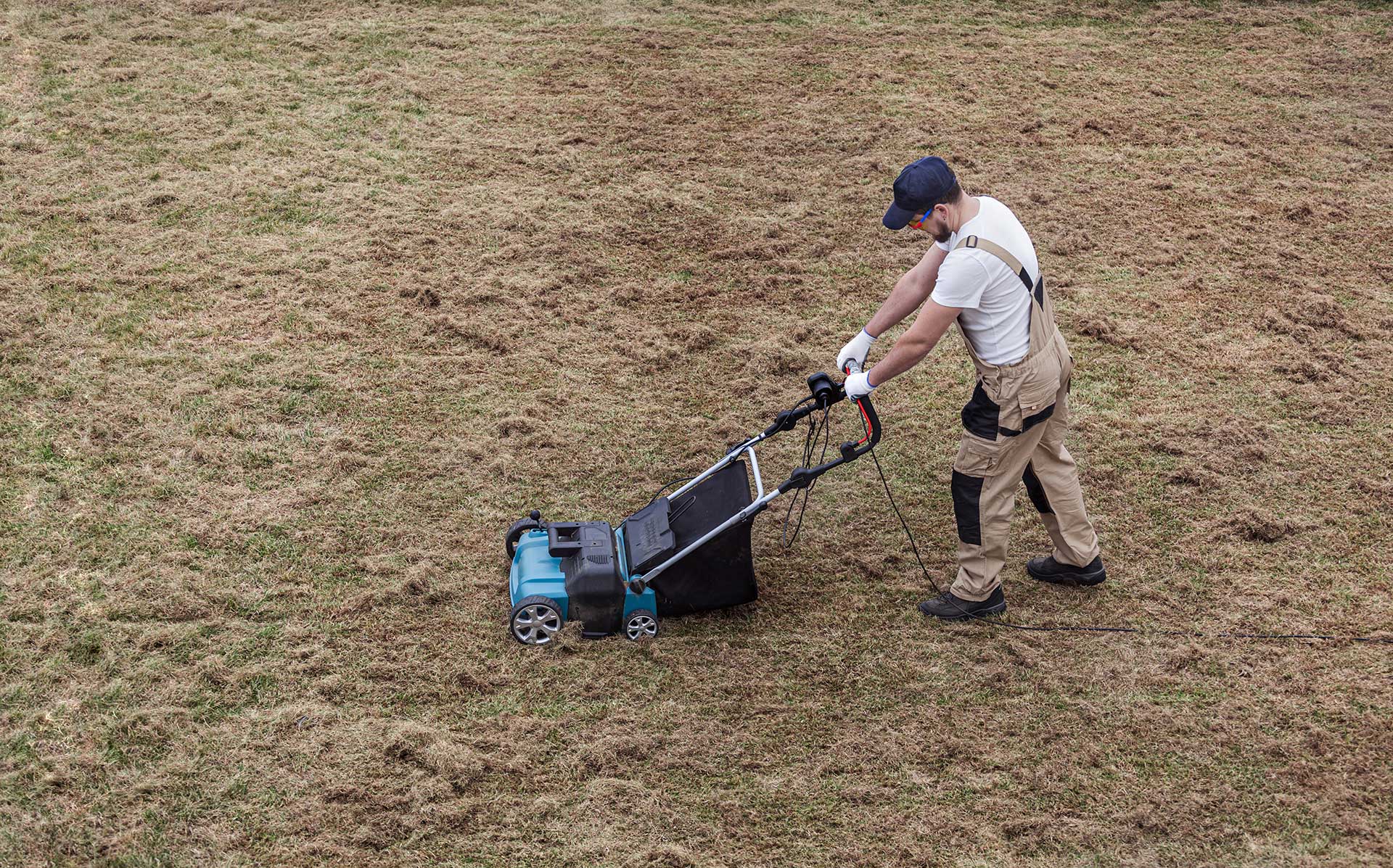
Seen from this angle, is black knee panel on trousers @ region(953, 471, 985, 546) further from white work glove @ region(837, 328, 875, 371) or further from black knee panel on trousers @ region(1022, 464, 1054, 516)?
white work glove @ region(837, 328, 875, 371)

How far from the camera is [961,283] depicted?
156 inches

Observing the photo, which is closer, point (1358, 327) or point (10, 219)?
point (1358, 327)

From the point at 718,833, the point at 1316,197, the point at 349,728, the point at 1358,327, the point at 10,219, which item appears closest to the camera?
the point at 718,833

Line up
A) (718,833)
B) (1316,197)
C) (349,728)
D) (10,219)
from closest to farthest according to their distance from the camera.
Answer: (718,833) → (349,728) → (10,219) → (1316,197)

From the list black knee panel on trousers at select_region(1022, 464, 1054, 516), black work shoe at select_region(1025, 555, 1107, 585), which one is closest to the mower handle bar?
black knee panel on trousers at select_region(1022, 464, 1054, 516)

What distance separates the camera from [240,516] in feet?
16.1

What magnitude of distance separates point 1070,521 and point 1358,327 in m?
2.87

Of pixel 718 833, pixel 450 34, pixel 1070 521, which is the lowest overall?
pixel 718 833

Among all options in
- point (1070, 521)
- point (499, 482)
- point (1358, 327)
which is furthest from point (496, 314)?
point (1358, 327)

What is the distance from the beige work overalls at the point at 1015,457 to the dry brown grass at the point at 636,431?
280 millimetres

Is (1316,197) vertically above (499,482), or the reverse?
(1316,197)

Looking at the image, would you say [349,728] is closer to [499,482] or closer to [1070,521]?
[499,482]

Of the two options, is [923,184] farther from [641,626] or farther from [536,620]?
[536,620]

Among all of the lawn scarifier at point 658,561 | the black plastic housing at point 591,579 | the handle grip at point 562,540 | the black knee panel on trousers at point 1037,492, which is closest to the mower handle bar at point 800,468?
the lawn scarifier at point 658,561
